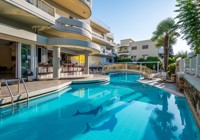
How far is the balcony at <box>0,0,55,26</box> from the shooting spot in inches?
346

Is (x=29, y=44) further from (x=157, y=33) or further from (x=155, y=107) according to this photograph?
(x=157, y=33)

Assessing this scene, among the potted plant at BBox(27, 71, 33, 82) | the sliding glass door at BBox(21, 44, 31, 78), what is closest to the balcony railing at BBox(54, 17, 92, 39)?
the sliding glass door at BBox(21, 44, 31, 78)

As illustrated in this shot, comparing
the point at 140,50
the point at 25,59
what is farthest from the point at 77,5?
the point at 140,50

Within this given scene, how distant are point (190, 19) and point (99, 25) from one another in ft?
86.4

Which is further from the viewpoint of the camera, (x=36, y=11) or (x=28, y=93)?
(x=36, y=11)

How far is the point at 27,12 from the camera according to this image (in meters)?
9.65

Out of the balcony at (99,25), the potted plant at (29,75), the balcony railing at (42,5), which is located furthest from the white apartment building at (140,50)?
the potted plant at (29,75)

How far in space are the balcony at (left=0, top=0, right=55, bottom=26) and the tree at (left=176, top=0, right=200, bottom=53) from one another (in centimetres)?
947

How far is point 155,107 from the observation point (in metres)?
7.89

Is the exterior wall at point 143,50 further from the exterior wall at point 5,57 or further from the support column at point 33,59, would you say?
the support column at point 33,59

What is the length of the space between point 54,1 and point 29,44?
6228 millimetres

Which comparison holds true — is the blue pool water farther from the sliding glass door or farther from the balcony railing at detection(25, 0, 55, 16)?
the balcony railing at detection(25, 0, 55, 16)

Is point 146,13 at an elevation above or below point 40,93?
above

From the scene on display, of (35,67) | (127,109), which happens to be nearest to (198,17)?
(127,109)
